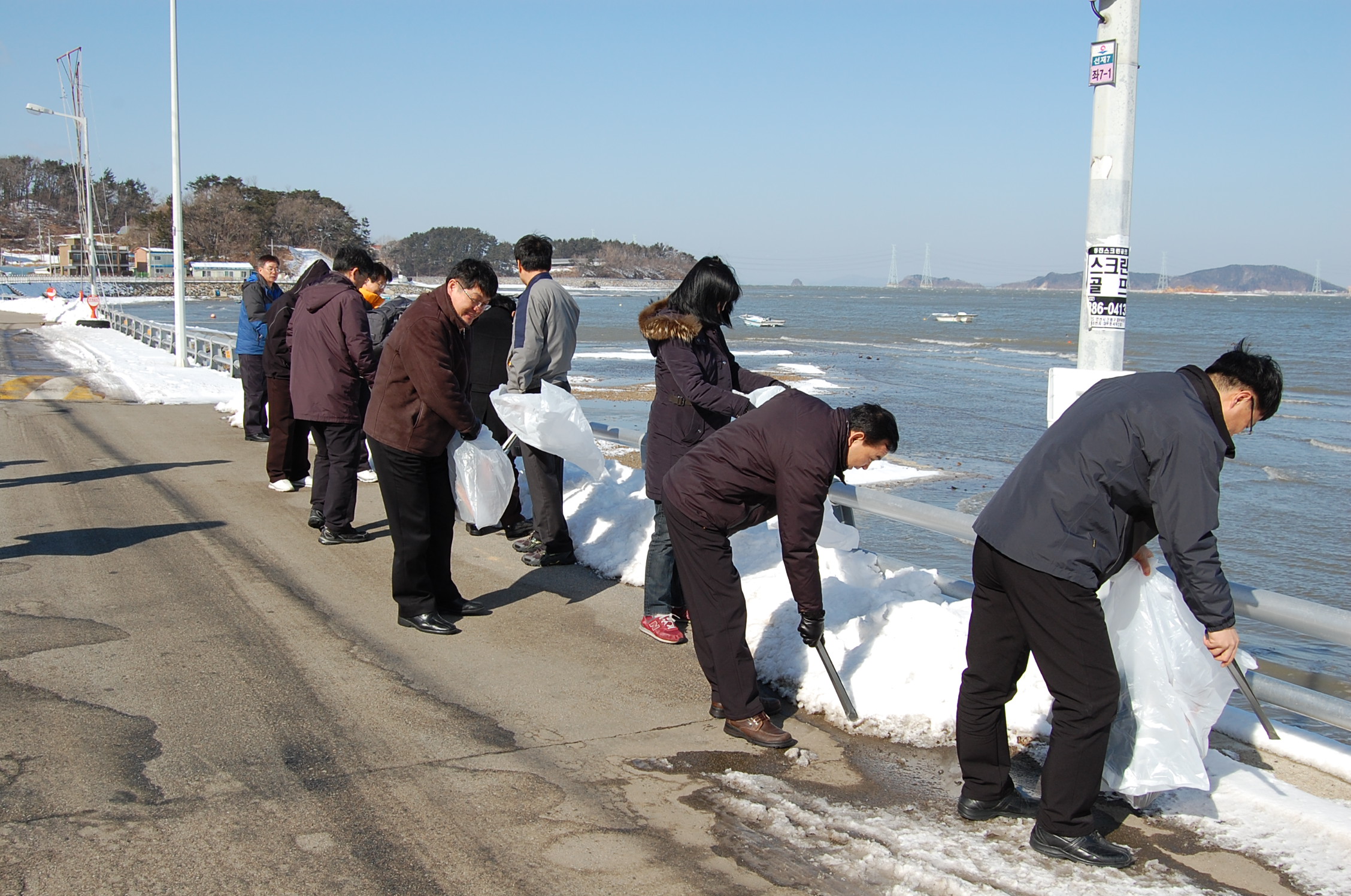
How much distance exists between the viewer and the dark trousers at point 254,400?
1095cm

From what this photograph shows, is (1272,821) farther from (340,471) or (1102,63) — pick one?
(340,471)

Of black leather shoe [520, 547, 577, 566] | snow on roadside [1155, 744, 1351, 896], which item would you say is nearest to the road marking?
black leather shoe [520, 547, 577, 566]

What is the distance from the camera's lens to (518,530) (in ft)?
23.5

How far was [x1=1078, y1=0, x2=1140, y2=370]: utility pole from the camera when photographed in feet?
14.9

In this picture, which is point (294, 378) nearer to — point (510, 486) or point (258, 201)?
point (510, 486)

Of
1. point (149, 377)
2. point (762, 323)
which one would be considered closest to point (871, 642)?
point (149, 377)

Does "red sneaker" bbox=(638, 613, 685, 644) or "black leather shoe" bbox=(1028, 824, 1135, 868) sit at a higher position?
"red sneaker" bbox=(638, 613, 685, 644)

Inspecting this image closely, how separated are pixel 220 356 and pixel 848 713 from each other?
17382mm

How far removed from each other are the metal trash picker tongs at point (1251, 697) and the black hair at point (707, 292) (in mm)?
2618

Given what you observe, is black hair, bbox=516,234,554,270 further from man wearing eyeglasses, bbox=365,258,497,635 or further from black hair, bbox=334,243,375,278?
black hair, bbox=334,243,375,278

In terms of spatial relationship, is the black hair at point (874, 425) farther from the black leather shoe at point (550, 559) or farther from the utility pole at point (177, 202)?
the utility pole at point (177, 202)

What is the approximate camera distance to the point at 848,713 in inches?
162

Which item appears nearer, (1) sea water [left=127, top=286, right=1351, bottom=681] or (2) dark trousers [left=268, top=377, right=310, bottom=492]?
(2) dark trousers [left=268, top=377, right=310, bottom=492]

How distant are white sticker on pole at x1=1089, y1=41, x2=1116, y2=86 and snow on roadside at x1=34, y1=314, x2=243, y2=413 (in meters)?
10.8
